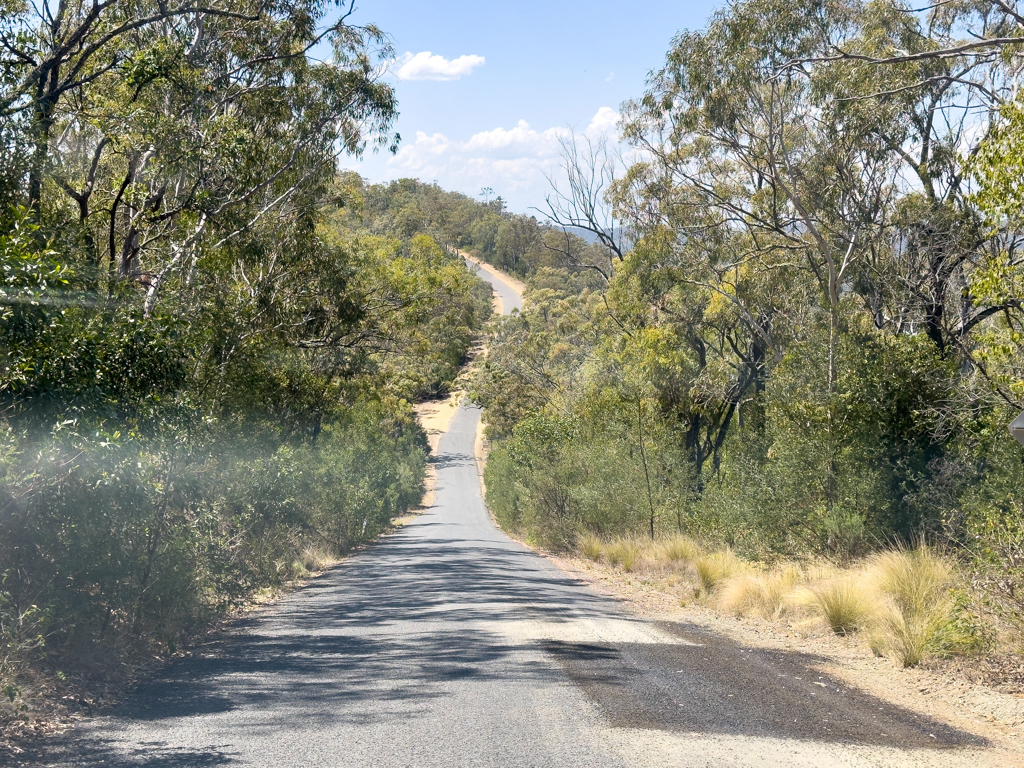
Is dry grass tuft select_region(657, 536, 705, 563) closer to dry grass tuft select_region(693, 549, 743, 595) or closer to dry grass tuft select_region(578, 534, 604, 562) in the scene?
dry grass tuft select_region(693, 549, 743, 595)

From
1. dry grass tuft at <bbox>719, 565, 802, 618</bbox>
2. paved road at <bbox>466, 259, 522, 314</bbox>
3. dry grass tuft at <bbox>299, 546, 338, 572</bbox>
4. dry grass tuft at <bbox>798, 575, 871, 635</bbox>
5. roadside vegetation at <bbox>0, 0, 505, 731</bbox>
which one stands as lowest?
dry grass tuft at <bbox>299, 546, 338, 572</bbox>

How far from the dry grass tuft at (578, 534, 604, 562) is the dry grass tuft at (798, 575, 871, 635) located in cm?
1198

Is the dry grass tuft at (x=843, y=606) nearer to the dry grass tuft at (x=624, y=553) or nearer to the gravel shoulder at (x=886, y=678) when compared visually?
the gravel shoulder at (x=886, y=678)

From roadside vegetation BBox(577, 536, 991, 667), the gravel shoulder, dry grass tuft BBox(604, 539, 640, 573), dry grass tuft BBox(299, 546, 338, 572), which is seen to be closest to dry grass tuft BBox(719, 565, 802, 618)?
roadside vegetation BBox(577, 536, 991, 667)

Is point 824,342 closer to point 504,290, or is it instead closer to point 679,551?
point 679,551

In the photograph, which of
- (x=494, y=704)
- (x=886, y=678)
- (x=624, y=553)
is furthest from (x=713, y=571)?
Result: (x=494, y=704)

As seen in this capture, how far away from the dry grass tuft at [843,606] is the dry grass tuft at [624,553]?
8.98 m

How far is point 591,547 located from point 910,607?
14.8m

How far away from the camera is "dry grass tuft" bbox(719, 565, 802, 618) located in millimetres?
12672

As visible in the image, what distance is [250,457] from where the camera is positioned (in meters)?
16.7

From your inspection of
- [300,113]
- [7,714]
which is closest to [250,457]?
[300,113]

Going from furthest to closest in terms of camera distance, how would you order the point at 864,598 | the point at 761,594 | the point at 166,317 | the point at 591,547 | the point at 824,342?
the point at 591,547, the point at 824,342, the point at 761,594, the point at 864,598, the point at 166,317

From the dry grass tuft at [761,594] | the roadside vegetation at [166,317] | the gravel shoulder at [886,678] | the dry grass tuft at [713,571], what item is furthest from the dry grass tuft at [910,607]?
the roadside vegetation at [166,317]

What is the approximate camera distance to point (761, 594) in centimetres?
1305
